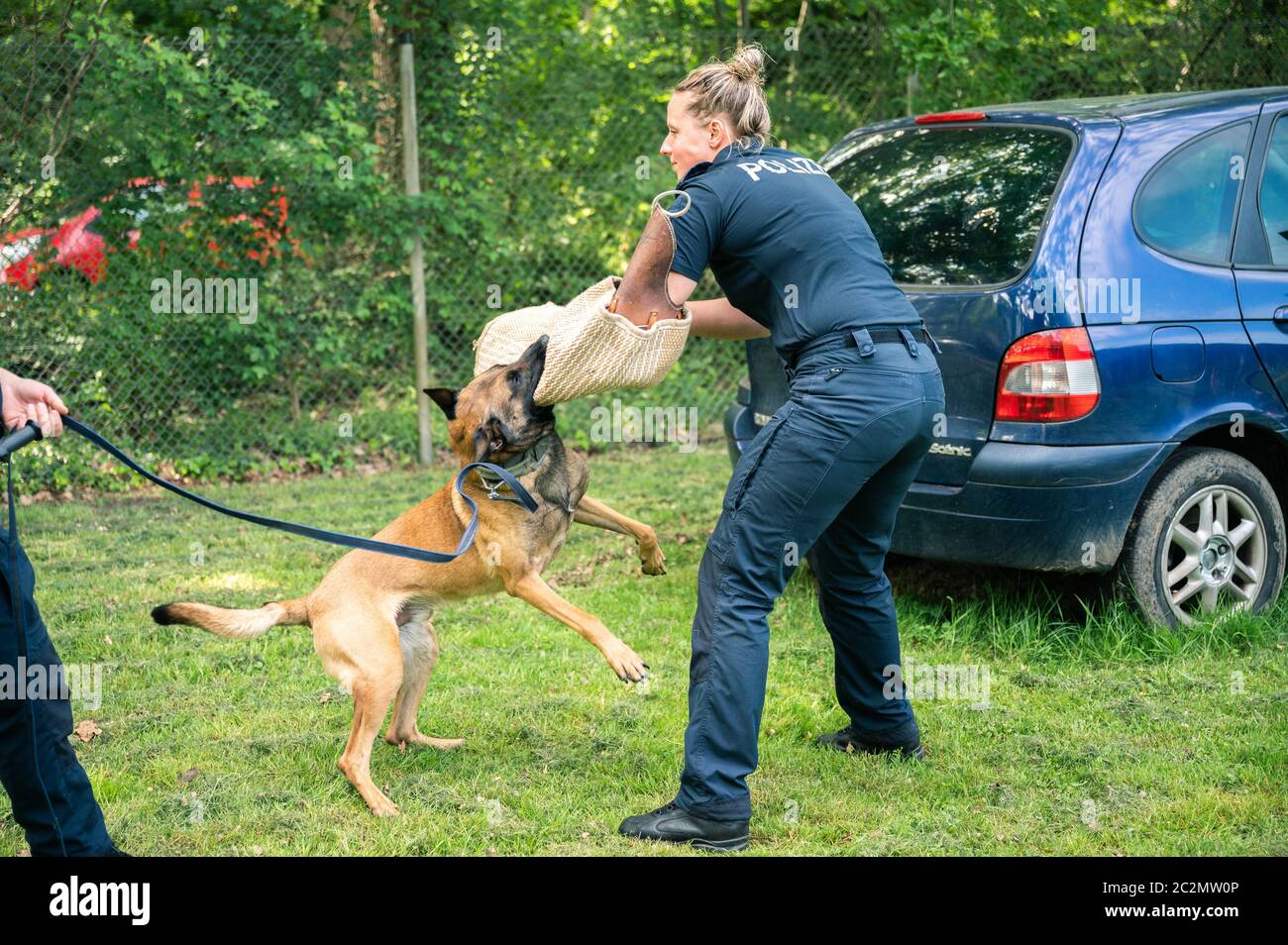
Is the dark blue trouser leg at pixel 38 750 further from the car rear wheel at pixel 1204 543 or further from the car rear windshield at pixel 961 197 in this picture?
the car rear wheel at pixel 1204 543

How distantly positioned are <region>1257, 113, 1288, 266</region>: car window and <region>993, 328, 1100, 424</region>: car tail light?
3.69 feet

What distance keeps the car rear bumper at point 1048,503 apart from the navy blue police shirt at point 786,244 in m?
1.18

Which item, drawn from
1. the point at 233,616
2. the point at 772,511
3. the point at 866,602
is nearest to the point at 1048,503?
the point at 866,602

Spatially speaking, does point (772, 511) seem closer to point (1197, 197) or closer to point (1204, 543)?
point (1204, 543)

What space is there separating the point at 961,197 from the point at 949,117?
1.83 feet

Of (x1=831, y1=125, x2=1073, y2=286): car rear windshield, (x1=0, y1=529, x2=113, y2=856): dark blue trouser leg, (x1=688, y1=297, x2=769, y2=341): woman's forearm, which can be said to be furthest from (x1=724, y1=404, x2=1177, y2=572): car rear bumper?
(x1=0, y1=529, x2=113, y2=856): dark blue trouser leg

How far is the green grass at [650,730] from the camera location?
3.45 m

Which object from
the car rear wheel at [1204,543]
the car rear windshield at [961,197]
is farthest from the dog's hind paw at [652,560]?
the car rear wheel at [1204,543]

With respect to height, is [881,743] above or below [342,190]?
below

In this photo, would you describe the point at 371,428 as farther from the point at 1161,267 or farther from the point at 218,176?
the point at 1161,267

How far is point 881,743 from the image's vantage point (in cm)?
389

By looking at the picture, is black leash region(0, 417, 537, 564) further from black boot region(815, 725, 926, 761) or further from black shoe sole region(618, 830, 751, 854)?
black boot region(815, 725, 926, 761)

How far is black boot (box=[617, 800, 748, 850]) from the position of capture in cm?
328
